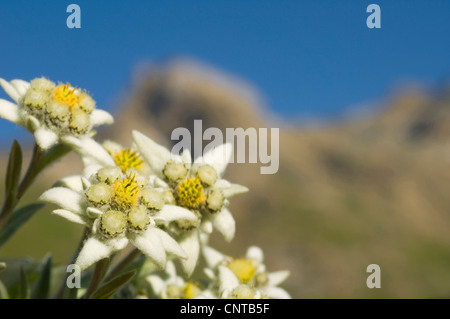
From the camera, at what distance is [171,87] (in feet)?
270

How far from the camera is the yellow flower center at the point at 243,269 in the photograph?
3.50 meters

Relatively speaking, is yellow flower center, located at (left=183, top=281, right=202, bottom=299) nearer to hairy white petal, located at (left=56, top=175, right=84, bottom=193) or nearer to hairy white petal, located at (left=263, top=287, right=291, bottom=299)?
hairy white petal, located at (left=263, top=287, right=291, bottom=299)

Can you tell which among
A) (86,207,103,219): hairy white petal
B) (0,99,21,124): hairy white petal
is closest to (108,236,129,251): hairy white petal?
(86,207,103,219): hairy white petal

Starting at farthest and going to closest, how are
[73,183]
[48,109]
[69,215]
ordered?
[48,109], [73,183], [69,215]

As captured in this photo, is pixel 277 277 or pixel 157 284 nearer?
pixel 157 284

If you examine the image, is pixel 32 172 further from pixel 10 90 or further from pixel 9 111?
pixel 10 90

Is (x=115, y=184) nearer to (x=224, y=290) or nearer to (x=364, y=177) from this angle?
(x=224, y=290)

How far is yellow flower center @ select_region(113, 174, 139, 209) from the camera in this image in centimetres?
262

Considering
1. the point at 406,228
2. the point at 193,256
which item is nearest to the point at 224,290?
the point at 193,256

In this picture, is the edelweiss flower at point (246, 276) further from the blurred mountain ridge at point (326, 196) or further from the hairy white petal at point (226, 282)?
the blurred mountain ridge at point (326, 196)

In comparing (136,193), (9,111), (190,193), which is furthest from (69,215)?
(9,111)

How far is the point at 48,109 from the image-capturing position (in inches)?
118

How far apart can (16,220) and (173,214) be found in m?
1.14

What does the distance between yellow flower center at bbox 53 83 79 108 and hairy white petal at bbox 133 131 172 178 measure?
16.5 inches
